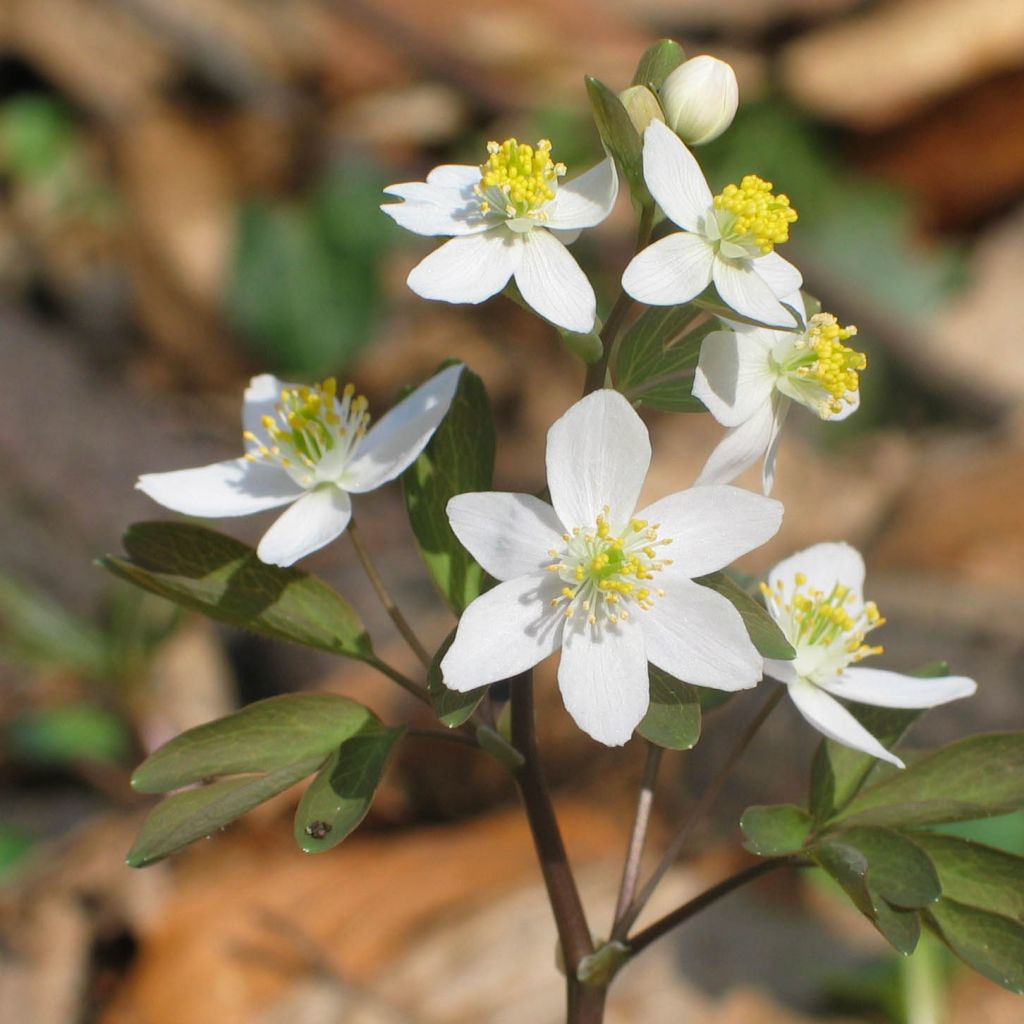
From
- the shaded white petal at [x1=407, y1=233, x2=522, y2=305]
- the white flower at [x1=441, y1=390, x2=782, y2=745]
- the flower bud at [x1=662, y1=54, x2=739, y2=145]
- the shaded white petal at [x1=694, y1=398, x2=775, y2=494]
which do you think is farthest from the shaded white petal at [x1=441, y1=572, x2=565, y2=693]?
the flower bud at [x1=662, y1=54, x2=739, y2=145]

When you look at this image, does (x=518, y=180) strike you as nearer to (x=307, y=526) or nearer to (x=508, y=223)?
(x=508, y=223)

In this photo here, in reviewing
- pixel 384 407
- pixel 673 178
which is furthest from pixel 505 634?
pixel 384 407

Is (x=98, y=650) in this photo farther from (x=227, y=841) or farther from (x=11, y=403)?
(x=11, y=403)

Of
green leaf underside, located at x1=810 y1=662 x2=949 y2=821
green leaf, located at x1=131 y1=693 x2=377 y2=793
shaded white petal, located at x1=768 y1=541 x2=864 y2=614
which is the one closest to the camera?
green leaf, located at x1=131 y1=693 x2=377 y2=793

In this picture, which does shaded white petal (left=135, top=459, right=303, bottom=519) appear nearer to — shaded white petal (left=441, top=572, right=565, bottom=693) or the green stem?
the green stem

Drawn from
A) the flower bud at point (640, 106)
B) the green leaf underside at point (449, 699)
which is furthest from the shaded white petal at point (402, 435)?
the flower bud at point (640, 106)

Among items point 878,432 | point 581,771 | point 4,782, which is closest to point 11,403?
point 4,782
